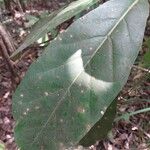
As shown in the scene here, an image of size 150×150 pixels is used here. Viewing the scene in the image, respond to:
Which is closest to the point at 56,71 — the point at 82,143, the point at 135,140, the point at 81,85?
the point at 81,85

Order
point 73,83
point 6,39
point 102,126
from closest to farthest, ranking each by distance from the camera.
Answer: point 73,83 → point 102,126 → point 6,39

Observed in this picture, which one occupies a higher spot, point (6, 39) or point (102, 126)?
point (6, 39)

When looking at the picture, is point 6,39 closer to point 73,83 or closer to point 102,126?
point 102,126

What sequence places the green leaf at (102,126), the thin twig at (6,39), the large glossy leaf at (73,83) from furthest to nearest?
the thin twig at (6,39)
the green leaf at (102,126)
the large glossy leaf at (73,83)

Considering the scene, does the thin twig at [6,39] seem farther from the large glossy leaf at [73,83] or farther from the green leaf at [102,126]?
the large glossy leaf at [73,83]

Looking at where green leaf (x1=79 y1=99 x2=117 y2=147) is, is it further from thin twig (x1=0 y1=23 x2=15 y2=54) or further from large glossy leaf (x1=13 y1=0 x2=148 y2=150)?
thin twig (x1=0 y1=23 x2=15 y2=54)

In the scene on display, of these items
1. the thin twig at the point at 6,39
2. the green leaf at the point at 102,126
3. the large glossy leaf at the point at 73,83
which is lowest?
the green leaf at the point at 102,126

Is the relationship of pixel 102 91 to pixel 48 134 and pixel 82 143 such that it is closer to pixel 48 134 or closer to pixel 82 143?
pixel 48 134

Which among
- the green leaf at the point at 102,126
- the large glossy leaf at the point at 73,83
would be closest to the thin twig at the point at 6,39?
the green leaf at the point at 102,126

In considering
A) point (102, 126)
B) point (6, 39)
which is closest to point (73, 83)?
point (102, 126)
